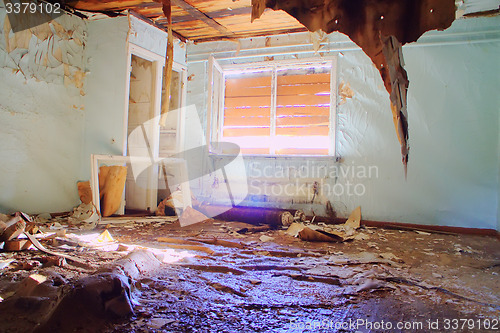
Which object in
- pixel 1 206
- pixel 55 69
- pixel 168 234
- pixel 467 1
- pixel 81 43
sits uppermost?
pixel 467 1

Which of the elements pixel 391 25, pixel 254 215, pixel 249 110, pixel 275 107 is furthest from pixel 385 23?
pixel 249 110

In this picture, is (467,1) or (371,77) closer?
(467,1)

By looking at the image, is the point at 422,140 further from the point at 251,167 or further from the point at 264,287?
the point at 264,287

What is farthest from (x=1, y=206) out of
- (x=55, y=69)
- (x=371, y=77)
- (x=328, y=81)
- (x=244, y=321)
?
(x=371, y=77)

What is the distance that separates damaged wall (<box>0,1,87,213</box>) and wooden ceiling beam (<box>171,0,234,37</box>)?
1641 mm

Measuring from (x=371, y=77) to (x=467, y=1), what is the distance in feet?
4.54

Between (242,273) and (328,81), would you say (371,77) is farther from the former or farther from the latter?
(242,273)

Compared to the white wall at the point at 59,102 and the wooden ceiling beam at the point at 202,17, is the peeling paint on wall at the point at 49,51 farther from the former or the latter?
the wooden ceiling beam at the point at 202,17

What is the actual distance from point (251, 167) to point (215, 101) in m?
1.27

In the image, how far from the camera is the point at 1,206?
3551 millimetres

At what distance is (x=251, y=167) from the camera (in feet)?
16.3

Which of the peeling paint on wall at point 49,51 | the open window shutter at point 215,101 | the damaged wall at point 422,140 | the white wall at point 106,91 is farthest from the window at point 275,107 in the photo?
the peeling paint on wall at point 49,51

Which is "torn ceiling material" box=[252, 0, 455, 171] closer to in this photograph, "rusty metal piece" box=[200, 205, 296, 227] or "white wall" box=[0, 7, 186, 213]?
"rusty metal piece" box=[200, 205, 296, 227]

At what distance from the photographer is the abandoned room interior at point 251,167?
1570 mm
